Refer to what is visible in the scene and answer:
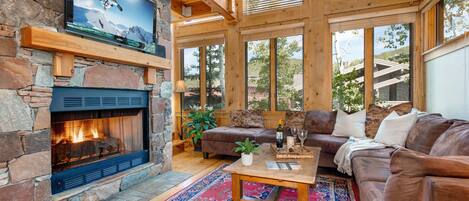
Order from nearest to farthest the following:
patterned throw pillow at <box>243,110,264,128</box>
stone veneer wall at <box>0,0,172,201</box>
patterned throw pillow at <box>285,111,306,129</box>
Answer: stone veneer wall at <box>0,0,172,201</box>, patterned throw pillow at <box>285,111,306,129</box>, patterned throw pillow at <box>243,110,264,128</box>

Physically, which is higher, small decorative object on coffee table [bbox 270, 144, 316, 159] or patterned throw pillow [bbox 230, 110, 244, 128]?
patterned throw pillow [bbox 230, 110, 244, 128]

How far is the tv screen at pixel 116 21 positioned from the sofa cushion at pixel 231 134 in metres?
1.65

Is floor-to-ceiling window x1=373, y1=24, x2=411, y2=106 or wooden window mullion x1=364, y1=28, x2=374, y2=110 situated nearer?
floor-to-ceiling window x1=373, y1=24, x2=411, y2=106

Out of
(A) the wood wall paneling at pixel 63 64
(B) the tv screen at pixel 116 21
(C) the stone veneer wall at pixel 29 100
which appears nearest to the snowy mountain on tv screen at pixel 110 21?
(B) the tv screen at pixel 116 21

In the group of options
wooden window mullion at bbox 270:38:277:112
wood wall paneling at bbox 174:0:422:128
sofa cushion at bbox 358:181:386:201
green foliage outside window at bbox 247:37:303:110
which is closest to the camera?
sofa cushion at bbox 358:181:386:201

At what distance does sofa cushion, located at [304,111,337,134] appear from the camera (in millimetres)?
3750

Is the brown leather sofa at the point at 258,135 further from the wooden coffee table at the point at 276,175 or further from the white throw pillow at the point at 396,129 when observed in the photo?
the wooden coffee table at the point at 276,175

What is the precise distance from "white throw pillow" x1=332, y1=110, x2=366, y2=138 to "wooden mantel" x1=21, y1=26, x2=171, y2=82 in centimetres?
282

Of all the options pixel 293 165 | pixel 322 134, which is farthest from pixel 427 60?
pixel 293 165

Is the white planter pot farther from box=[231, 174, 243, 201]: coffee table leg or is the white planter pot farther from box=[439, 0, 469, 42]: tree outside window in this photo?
box=[439, 0, 469, 42]: tree outside window

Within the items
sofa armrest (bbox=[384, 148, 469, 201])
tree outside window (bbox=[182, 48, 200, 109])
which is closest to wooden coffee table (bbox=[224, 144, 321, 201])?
sofa armrest (bbox=[384, 148, 469, 201])

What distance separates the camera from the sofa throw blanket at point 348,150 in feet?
8.87

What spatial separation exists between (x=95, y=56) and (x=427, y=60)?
4175 mm

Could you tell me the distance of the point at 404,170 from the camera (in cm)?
101
